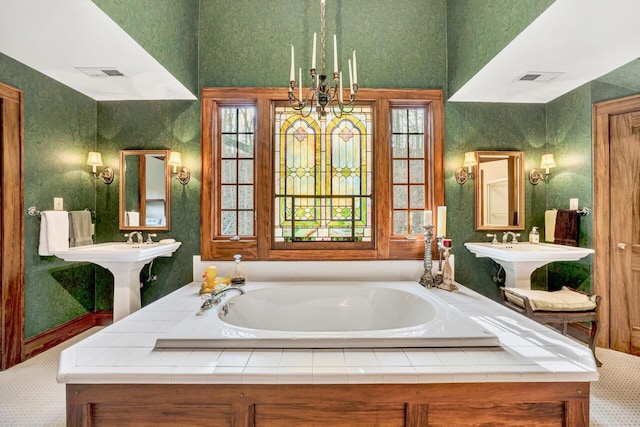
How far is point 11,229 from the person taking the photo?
2129 mm

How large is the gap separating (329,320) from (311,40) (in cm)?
245

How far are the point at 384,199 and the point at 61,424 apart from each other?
2.60 metres

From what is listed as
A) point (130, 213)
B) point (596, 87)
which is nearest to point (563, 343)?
point (596, 87)

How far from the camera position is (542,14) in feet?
5.30

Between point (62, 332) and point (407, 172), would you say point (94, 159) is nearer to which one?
point (62, 332)

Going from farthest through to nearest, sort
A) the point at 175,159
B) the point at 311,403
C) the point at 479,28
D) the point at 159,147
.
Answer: the point at 159,147 → the point at 175,159 → the point at 479,28 → the point at 311,403

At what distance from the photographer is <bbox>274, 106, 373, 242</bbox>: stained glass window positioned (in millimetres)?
2693

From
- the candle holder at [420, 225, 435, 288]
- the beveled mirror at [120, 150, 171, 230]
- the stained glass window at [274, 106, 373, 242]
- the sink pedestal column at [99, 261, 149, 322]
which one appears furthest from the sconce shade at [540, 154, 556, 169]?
the sink pedestal column at [99, 261, 149, 322]

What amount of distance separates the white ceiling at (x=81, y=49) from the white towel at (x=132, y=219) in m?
1.07

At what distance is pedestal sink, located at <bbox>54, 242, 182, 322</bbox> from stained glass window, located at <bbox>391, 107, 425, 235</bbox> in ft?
6.93

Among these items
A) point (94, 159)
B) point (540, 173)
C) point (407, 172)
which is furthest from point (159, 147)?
point (540, 173)

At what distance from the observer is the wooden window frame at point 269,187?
2.62 metres

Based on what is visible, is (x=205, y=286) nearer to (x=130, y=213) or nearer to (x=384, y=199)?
(x=130, y=213)

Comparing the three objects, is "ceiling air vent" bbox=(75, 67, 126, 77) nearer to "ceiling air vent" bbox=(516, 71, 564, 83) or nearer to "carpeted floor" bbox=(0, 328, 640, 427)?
"carpeted floor" bbox=(0, 328, 640, 427)
